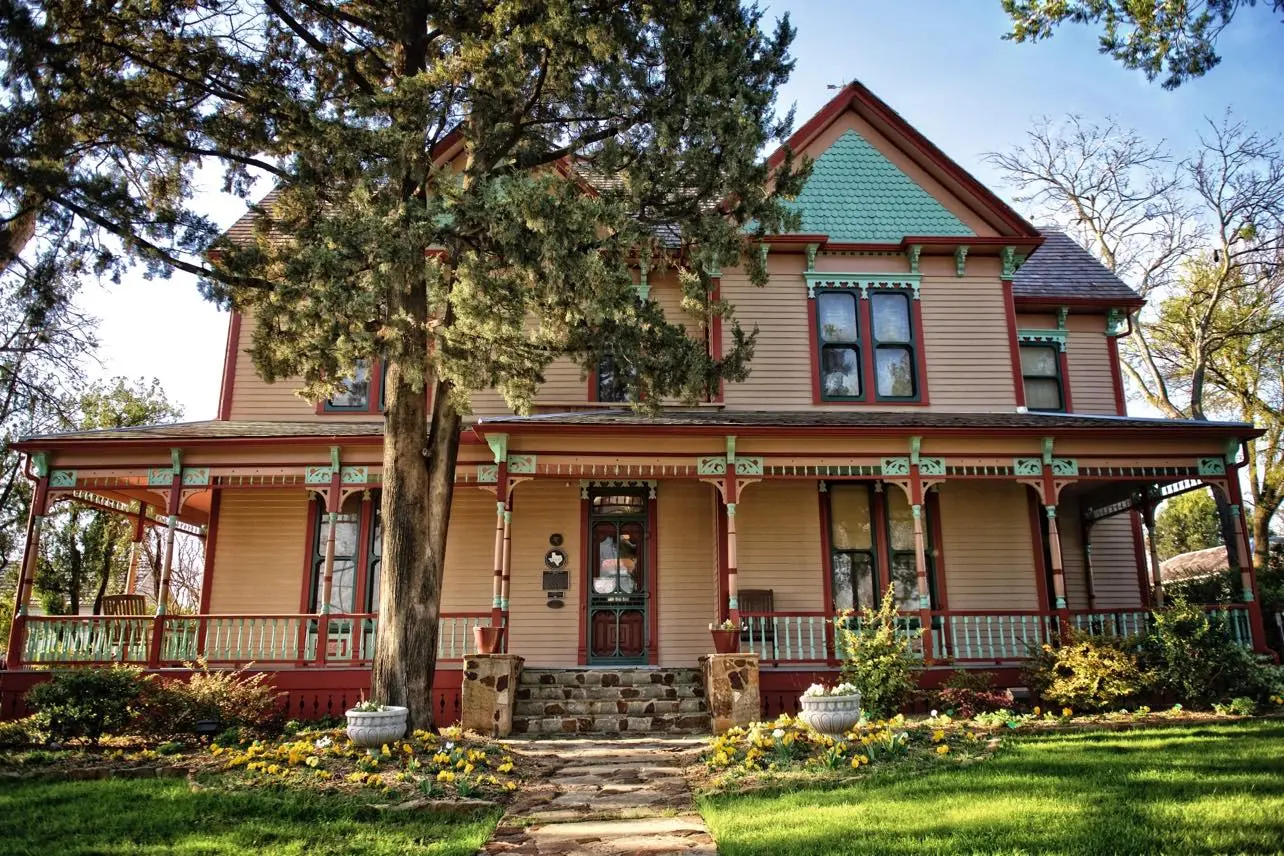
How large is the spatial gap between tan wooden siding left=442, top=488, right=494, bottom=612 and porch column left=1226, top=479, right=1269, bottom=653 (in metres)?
10.4

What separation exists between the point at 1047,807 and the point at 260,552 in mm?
11643

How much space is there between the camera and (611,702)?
11734mm

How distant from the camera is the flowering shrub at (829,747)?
803 cm

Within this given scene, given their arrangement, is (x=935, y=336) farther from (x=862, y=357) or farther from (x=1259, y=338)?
(x=1259, y=338)

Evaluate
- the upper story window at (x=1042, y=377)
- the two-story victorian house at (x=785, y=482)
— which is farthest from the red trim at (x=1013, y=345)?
the upper story window at (x=1042, y=377)

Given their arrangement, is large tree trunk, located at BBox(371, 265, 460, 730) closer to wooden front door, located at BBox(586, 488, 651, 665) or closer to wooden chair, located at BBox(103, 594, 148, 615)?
wooden front door, located at BBox(586, 488, 651, 665)

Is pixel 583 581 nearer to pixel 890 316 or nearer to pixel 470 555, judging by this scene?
pixel 470 555

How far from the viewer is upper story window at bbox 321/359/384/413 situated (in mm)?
14531

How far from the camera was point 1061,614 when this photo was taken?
39.7 ft

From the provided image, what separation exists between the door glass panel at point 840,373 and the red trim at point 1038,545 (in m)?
3.15

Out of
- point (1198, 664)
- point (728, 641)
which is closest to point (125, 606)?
point (728, 641)

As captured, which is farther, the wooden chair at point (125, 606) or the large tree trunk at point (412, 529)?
the wooden chair at point (125, 606)

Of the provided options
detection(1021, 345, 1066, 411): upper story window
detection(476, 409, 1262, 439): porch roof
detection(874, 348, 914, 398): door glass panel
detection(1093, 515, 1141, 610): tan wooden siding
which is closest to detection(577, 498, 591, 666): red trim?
detection(476, 409, 1262, 439): porch roof

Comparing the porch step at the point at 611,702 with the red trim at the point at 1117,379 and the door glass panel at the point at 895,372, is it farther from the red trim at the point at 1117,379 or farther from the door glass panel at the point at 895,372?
the red trim at the point at 1117,379
